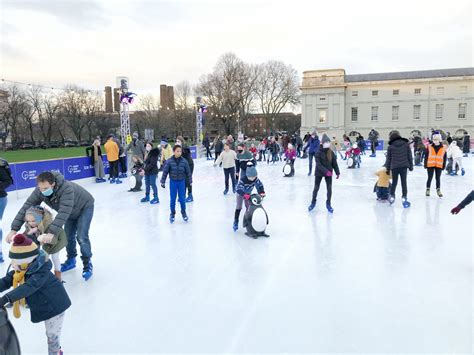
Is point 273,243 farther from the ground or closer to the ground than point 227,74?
closer to the ground

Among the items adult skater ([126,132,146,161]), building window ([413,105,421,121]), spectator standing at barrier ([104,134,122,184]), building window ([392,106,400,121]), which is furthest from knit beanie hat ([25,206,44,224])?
building window ([413,105,421,121])

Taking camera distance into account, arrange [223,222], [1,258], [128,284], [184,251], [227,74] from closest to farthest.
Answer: [128,284], [1,258], [184,251], [223,222], [227,74]

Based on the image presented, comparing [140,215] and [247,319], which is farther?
[140,215]

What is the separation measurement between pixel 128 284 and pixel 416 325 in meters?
2.74

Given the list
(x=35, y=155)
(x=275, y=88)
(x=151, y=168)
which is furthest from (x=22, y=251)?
(x=275, y=88)

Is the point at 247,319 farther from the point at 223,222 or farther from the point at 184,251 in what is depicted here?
the point at 223,222

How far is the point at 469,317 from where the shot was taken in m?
2.97

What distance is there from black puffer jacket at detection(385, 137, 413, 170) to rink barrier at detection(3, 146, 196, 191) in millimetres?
8582

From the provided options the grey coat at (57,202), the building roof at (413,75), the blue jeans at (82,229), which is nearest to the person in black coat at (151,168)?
the blue jeans at (82,229)

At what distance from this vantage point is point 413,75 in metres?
53.1

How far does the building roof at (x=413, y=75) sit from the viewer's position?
51.1 meters

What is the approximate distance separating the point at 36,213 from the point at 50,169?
7519mm

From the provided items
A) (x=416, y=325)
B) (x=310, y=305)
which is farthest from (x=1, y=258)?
(x=416, y=325)

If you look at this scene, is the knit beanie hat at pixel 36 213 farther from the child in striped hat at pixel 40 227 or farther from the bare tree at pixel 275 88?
the bare tree at pixel 275 88
